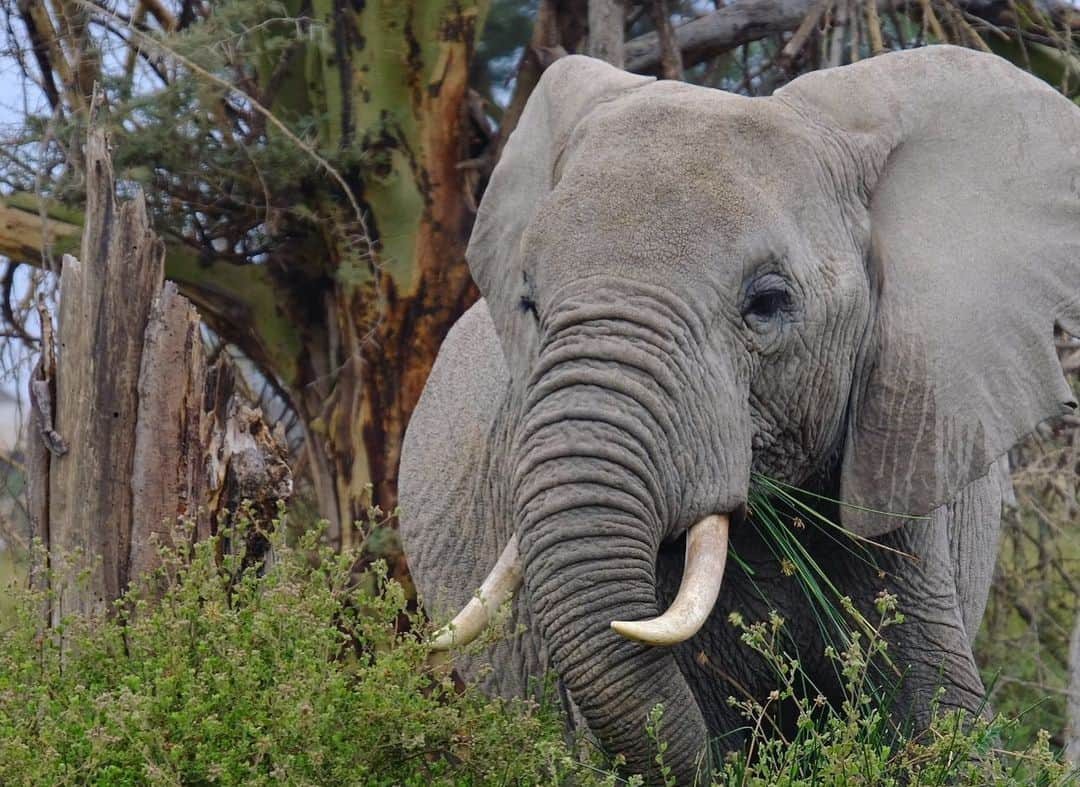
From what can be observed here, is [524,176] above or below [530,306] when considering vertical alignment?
above

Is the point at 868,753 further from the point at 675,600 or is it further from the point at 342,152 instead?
the point at 342,152

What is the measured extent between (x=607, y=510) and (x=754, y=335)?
561 mm

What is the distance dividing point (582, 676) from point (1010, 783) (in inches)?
33.6

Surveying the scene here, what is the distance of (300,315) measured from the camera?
7.75 metres

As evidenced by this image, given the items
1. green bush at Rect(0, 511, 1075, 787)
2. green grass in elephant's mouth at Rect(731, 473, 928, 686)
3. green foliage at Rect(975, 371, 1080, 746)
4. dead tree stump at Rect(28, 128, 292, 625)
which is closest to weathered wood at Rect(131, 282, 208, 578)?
dead tree stump at Rect(28, 128, 292, 625)

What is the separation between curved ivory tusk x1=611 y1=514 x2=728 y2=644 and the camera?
3326 millimetres

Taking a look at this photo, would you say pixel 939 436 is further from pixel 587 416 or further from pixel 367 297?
pixel 367 297

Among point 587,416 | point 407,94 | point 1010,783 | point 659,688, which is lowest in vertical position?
point 1010,783

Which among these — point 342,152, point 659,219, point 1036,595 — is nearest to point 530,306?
point 659,219

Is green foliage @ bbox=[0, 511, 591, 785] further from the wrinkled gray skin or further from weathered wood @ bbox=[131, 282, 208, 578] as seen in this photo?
weathered wood @ bbox=[131, 282, 208, 578]

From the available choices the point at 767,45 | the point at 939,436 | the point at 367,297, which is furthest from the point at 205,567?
the point at 767,45

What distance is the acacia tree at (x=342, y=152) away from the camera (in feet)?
22.9

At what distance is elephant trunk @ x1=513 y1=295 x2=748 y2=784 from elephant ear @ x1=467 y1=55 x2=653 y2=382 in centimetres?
53

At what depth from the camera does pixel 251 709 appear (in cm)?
378
